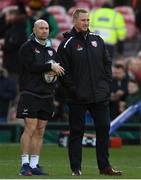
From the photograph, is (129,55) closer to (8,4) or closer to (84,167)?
(8,4)

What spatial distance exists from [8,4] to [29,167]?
1110 centimetres

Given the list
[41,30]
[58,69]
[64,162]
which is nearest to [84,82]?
[58,69]

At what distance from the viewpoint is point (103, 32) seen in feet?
72.5

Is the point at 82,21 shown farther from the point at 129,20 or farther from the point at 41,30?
the point at 129,20

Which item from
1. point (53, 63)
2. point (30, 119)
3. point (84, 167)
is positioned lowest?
point (84, 167)

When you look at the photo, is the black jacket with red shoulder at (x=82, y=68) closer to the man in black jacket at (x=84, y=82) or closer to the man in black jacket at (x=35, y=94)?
the man in black jacket at (x=84, y=82)

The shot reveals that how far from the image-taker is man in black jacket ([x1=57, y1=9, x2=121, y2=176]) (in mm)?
13117

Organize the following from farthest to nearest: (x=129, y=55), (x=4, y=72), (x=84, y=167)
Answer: (x=129, y=55) < (x=4, y=72) < (x=84, y=167)

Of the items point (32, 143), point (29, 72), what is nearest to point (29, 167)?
point (32, 143)

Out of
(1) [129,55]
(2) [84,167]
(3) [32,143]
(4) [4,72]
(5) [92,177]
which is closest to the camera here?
(5) [92,177]

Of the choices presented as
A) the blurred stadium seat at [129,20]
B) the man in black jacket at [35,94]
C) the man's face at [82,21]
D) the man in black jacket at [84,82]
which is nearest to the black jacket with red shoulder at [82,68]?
the man in black jacket at [84,82]

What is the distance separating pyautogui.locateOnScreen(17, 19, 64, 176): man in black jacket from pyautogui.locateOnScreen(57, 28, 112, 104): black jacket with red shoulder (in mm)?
300

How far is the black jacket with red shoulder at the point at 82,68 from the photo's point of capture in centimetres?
1312

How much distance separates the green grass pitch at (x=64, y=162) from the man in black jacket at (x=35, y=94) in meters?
0.41
